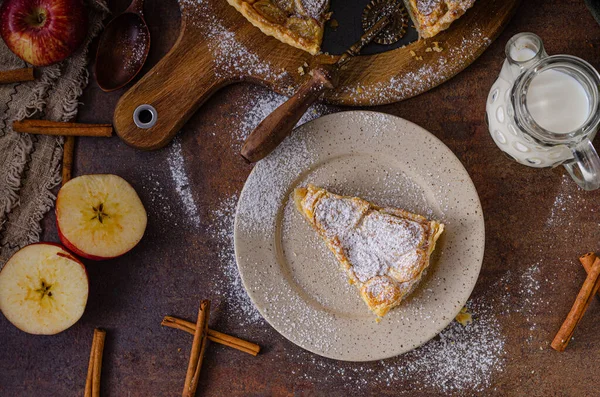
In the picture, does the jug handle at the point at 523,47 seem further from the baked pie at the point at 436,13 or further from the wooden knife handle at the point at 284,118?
the wooden knife handle at the point at 284,118

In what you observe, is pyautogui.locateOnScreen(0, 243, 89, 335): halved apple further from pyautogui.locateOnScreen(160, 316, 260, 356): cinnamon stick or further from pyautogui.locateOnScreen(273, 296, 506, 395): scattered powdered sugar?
pyautogui.locateOnScreen(273, 296, 506, 395): scattered powdered sugar

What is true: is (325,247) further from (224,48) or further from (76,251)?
(76,251)

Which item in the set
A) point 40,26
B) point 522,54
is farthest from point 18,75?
point 522,54

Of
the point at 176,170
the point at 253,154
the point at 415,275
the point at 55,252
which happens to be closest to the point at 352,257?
the point at 415,275

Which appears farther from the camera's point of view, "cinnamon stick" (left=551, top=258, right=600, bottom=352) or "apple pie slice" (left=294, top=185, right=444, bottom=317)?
"cinnamon stick" (left=551, top=258, right=600, bottom=352)

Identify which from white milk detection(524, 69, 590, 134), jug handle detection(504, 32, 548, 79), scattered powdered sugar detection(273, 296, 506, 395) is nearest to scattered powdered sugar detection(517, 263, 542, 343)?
scattered powdered sugar detection(273, 296, 506, 395)

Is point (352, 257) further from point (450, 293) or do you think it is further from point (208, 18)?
point (208, 18)
